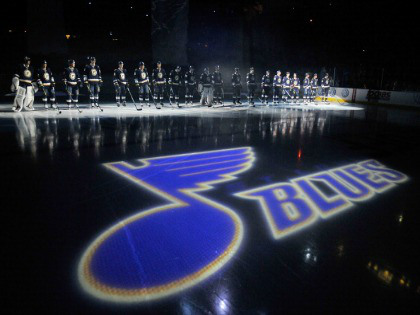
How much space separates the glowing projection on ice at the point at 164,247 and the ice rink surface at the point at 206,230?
0.04 ft

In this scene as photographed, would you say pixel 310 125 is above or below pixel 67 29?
below

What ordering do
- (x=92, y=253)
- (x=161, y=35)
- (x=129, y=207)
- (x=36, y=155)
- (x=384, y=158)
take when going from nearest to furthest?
(x=92, y=253), (x=129, y=207), (x=36, y=155), (x=384, y=158), (x=161, y=35)

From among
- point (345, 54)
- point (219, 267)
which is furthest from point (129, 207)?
point (345, 54)

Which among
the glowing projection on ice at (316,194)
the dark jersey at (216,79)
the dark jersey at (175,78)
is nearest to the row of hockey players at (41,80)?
the dark jersey at (175,78)

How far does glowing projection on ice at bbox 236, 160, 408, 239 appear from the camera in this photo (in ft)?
11.3

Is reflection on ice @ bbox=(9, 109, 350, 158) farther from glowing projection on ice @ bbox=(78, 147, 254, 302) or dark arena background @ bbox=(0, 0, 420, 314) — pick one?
glowing projection on ice @ bbox=(78, 147, 254, 302)

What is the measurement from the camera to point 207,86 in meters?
17.0

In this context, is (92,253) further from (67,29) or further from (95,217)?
(67,29)

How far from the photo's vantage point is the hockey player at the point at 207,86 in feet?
55.2

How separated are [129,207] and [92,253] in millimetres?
1012

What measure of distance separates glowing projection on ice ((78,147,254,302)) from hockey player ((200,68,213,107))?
1314 cm

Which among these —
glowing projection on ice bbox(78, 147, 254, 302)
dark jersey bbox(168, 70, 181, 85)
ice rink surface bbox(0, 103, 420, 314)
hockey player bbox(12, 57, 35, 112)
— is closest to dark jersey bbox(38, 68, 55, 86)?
hockey player bbox(12, 57, 35, 112)

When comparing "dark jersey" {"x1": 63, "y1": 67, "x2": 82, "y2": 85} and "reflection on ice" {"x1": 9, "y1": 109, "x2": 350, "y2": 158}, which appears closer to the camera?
"reflection on ice" {"x1": 9, "y1": 109, "x2": 350, "y2": 158}

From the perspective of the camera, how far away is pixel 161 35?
920 inches
